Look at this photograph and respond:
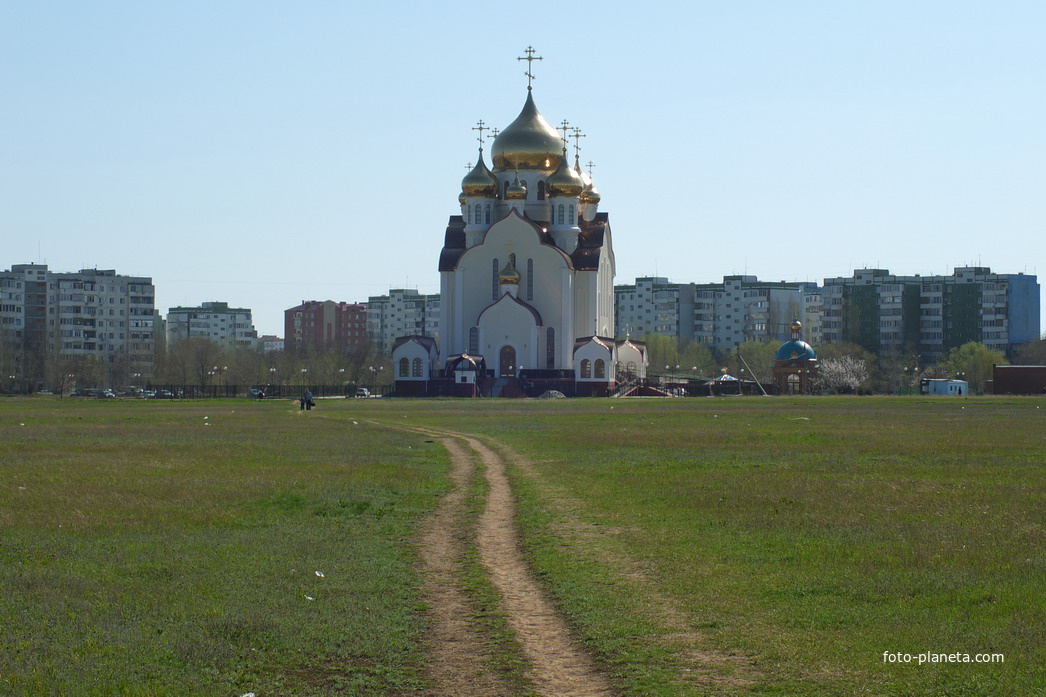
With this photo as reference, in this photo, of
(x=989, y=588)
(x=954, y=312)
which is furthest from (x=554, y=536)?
(x=954, y=312)

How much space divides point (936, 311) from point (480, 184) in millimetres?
66138

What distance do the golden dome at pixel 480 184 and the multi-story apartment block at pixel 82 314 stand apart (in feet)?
165

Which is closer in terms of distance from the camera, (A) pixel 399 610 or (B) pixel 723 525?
(A) pixel 399 610

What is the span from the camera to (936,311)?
13812 cm

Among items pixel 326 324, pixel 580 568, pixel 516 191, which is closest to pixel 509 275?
pixel 516 191

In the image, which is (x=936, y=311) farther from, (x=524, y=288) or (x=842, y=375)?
(x=524, y=288)

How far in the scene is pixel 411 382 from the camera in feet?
283

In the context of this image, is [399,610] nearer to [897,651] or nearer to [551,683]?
[551,683]

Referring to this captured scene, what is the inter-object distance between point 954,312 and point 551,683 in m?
136

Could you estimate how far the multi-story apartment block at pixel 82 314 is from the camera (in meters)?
132

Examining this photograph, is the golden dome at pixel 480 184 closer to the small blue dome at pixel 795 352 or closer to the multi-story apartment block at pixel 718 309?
the small blue dome at pixel 795 352

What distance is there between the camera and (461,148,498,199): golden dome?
90.8 meters

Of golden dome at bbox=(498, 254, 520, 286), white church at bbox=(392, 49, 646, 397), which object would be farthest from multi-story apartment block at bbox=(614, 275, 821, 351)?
golden dome at bbox=(498, 254, 520, 286)

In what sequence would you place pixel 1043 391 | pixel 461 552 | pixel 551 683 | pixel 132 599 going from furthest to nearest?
pixel 1043 391
pixel 461 552
pixel 132 599
pixel 551 683
